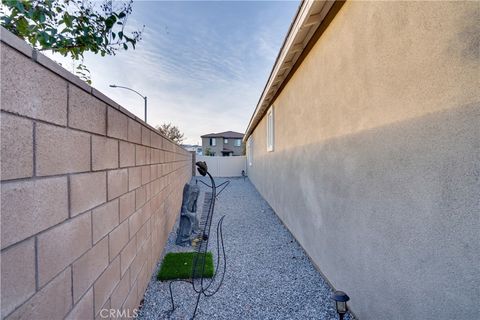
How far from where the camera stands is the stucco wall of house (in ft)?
4.04

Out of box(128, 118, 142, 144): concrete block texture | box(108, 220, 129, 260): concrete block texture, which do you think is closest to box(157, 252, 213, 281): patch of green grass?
box(108, 220, 129, 260): concrete block texture

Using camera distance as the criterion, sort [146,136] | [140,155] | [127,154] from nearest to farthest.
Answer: [127,154] → [140,155] → [146,136]

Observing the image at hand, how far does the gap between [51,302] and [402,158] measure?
2.25 meters

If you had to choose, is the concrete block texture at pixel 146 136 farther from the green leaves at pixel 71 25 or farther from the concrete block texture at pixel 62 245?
the concrete block texture at pixel 62 245

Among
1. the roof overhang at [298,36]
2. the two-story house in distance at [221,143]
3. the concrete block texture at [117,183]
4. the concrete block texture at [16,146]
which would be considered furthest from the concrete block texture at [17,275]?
the two-story house in distance at [221,143]

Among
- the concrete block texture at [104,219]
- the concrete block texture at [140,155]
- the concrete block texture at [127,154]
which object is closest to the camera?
the concrete block texture at [104,219]

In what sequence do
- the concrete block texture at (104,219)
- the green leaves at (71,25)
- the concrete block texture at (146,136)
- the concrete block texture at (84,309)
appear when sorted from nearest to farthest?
the concrete block texture at (84,309)
the concrete block texture at (104,219)
the green leaves at (71,25)
the concrete block texture at (146,136)

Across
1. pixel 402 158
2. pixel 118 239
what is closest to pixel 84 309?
pixel 118 239

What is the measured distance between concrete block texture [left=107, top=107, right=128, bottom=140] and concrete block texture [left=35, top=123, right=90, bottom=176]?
363 mm

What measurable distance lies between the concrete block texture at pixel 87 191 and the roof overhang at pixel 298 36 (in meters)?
3.01

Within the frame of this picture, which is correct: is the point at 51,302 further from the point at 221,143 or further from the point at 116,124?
the point at 221,143

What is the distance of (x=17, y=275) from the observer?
2.68ft

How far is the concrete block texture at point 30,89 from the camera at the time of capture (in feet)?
2.59

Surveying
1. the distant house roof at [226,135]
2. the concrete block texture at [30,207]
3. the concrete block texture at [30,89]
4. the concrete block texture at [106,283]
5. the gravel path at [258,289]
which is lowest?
the gravel path at [258,289]
